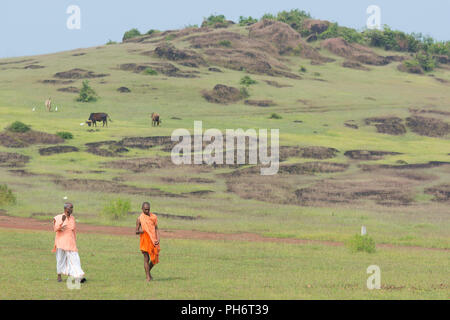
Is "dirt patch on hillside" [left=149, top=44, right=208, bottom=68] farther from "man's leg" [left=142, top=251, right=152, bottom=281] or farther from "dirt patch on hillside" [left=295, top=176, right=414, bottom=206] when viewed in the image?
"man's leg" [left=142, top=251, right=152, bottom=281]

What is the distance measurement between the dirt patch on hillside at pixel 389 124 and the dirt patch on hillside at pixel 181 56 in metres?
38.6

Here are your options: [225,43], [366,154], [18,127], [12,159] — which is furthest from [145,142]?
[225,43]

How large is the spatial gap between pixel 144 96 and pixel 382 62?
228ft

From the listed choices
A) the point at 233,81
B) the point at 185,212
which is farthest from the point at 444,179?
the point at 233,81

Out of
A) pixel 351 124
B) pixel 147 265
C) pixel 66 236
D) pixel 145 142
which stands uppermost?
pixel 351 124

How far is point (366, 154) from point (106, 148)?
21.4 metres

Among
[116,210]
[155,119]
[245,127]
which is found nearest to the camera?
[116,210]

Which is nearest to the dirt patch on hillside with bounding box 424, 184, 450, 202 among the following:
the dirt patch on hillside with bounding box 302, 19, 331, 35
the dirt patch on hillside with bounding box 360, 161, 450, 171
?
the dirt patch on hillside with bounding box 360, 161, 450, 171

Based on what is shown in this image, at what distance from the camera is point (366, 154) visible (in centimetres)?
6088

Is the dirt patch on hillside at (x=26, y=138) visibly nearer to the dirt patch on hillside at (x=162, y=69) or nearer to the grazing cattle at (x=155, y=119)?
the grazing cattle at (x=155, y=119)

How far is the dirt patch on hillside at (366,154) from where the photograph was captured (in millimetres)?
59344

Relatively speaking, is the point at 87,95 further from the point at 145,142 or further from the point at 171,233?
the point at 171,233

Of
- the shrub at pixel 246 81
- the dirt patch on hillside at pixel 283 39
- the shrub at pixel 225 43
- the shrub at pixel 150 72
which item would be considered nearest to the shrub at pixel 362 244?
the shrub at pixel 246 81
